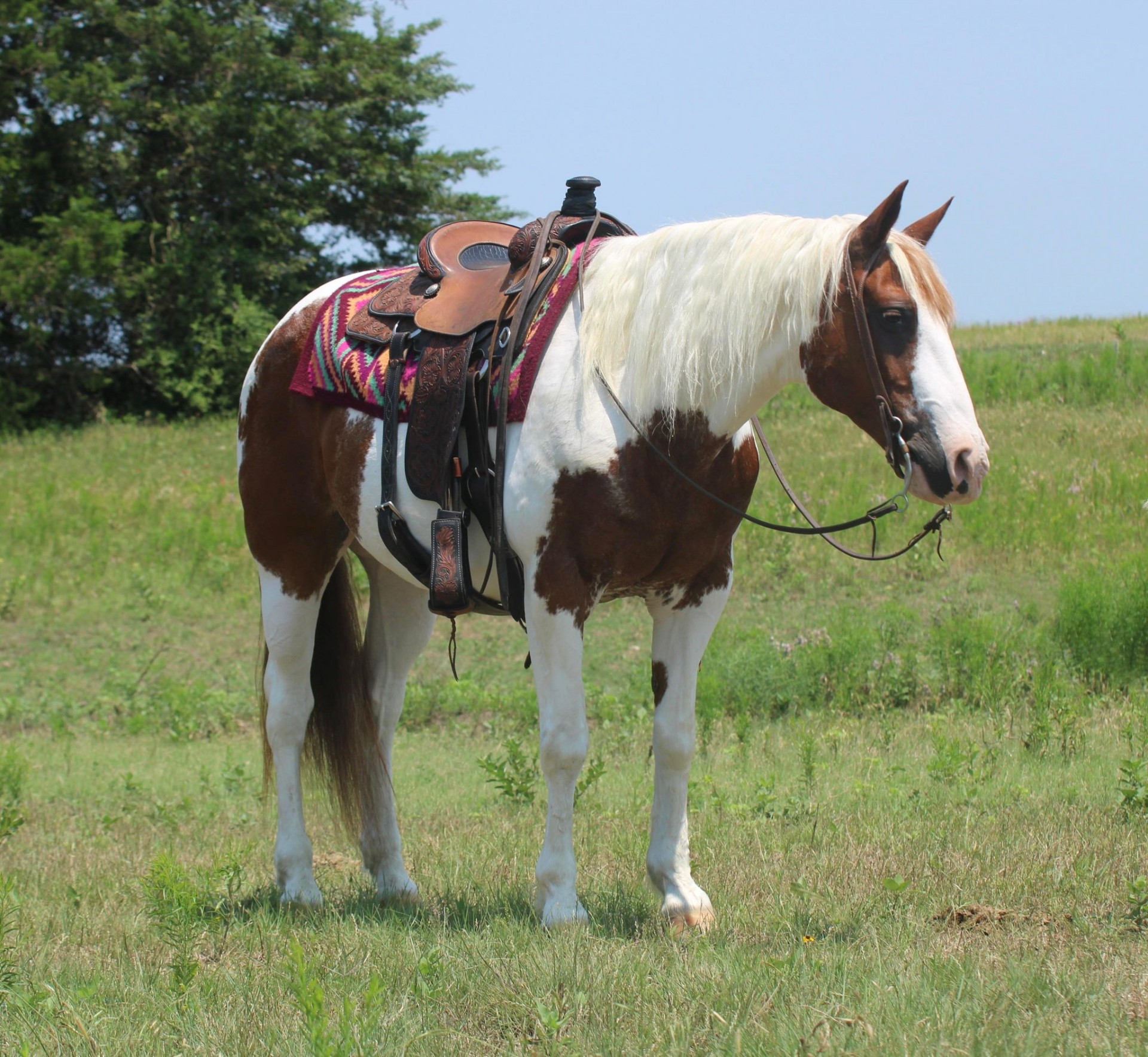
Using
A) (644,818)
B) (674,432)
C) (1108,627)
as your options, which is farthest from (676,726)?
(1108,627)

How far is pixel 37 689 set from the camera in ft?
31.8

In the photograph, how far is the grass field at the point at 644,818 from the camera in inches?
110

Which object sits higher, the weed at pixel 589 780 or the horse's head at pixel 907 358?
the horse's head at pixel 907 358

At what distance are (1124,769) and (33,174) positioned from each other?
2359cm

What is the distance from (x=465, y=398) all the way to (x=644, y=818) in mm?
2479

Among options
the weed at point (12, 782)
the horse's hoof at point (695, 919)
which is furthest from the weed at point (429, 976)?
the weed at point (12, 782)

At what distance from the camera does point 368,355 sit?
4223 millimetres

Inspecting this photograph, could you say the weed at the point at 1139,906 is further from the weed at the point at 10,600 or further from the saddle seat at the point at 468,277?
the weed at the point at 10,600

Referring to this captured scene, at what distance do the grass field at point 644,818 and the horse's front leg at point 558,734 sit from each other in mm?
153

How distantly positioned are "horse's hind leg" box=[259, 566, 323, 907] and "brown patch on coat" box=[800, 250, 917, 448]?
2.34 meters

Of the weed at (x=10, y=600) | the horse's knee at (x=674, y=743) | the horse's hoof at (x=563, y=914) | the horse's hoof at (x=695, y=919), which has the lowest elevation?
the weed at (x=10, y=600)

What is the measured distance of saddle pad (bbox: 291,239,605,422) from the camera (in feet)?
12.2

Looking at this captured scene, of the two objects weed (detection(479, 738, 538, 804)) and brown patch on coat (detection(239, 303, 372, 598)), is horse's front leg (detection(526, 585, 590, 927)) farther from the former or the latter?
weed (detection(479, 738, 538, 804))

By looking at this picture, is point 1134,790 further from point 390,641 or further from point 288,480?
point 288,480
